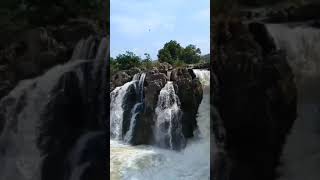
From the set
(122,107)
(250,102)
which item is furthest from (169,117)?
(250,102)

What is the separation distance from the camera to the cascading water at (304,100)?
4125mm

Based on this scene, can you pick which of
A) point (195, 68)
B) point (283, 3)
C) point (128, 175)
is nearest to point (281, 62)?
point (283, 3)

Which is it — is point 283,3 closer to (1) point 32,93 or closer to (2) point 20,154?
(1) point 32,93

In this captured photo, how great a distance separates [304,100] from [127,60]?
15059 millimetres

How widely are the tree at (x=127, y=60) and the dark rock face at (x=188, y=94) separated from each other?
4.52m

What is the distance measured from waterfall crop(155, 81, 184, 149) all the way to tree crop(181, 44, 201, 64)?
20.8 feet

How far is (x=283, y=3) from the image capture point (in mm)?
4195

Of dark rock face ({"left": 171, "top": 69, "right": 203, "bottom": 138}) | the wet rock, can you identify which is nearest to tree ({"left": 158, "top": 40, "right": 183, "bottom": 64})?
the wet rock

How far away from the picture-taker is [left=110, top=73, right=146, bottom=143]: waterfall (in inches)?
563

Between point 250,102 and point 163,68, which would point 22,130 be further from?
point 163,68

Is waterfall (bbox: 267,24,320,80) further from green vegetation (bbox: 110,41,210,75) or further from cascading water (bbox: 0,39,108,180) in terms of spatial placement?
green vegetation (bbox: 110,41,210,75)

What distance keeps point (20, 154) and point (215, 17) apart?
7.40 ft

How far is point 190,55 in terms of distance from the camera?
66.3 feet

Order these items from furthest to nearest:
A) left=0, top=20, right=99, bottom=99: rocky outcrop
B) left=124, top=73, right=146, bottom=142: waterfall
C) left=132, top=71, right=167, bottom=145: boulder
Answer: left=124, top=73, right=146, bottom=142: waterfall → left=132, top=71, right=167, bottom=145: boulder → left=0, top=20, right=99, bottom=99: rocky outcrop
